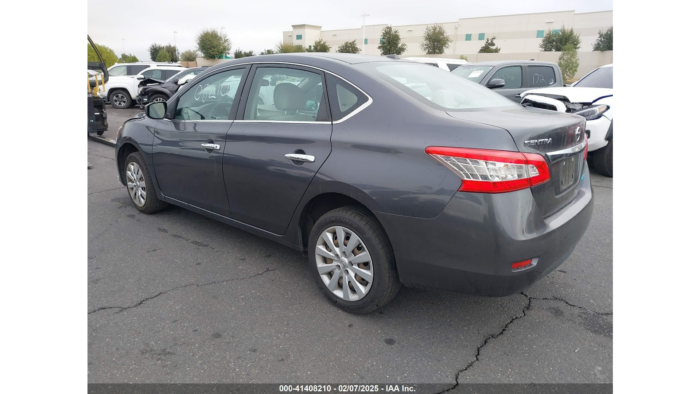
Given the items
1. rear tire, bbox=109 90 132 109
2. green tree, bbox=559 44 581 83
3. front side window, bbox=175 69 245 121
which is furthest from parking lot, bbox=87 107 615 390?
green tree, bbox=559 44 581 83

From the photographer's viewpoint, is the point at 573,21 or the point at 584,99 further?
the point at 573,21

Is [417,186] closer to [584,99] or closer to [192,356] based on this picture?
[192,356]

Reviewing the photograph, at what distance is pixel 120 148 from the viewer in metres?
4.85

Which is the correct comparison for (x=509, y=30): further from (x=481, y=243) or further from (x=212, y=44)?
(x=481, y=243)

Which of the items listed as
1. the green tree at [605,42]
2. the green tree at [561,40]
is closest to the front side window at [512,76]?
the green tree at [561,40]

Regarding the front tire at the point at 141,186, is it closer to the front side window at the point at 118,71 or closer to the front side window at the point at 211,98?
the front side window at the point at 211,98

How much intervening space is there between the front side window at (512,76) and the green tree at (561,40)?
4240 centimetres

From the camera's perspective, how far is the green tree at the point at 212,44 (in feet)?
167

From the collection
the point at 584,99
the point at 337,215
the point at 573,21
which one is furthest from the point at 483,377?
the point at 573,21

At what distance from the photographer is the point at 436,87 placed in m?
3.15

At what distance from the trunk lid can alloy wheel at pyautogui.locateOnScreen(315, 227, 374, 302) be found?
38.7 inches

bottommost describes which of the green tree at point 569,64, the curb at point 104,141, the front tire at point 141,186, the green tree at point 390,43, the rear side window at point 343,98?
the front tire at point 141,186

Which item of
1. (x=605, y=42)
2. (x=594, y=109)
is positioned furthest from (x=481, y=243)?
(x=605, y=42)
